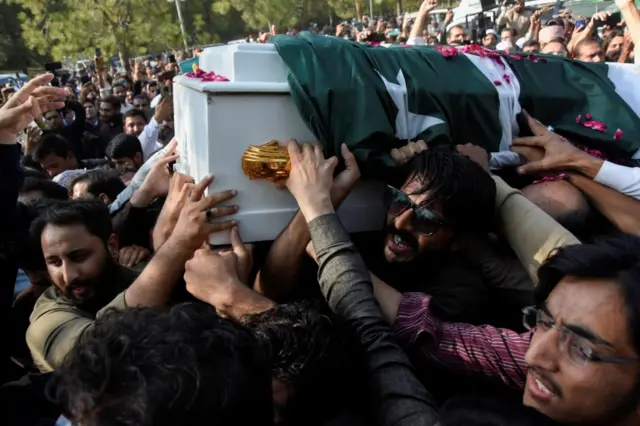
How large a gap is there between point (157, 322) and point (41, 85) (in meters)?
1.78

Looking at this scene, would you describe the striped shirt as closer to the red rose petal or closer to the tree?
the red rose petal

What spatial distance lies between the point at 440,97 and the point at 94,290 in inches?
56.4

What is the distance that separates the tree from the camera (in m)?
20.2

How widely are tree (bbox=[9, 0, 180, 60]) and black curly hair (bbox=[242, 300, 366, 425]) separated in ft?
68.5

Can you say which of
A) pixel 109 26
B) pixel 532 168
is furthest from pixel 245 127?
pixel 109 26

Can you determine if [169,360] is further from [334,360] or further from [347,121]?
[347,121]

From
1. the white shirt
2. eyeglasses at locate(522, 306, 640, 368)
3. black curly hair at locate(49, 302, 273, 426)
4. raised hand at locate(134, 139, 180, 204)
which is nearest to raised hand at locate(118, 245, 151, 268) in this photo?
raised hand at locate(134, 139, 180, 204)

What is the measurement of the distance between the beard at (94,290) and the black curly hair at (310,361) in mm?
893

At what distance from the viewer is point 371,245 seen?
2068mm

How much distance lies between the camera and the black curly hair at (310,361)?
4.09 ft

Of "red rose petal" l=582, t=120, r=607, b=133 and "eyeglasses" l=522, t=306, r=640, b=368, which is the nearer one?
"eyeglasses" l=522, t=306, r=640, b=368

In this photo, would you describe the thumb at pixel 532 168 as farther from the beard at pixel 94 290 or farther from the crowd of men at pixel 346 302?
the beard at pixel 94 290

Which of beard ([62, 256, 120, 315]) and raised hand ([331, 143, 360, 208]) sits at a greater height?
raised hand ([331, 143, 360, 208])

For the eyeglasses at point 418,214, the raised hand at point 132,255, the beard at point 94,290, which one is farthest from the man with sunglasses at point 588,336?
the raised hand at point 132,255
